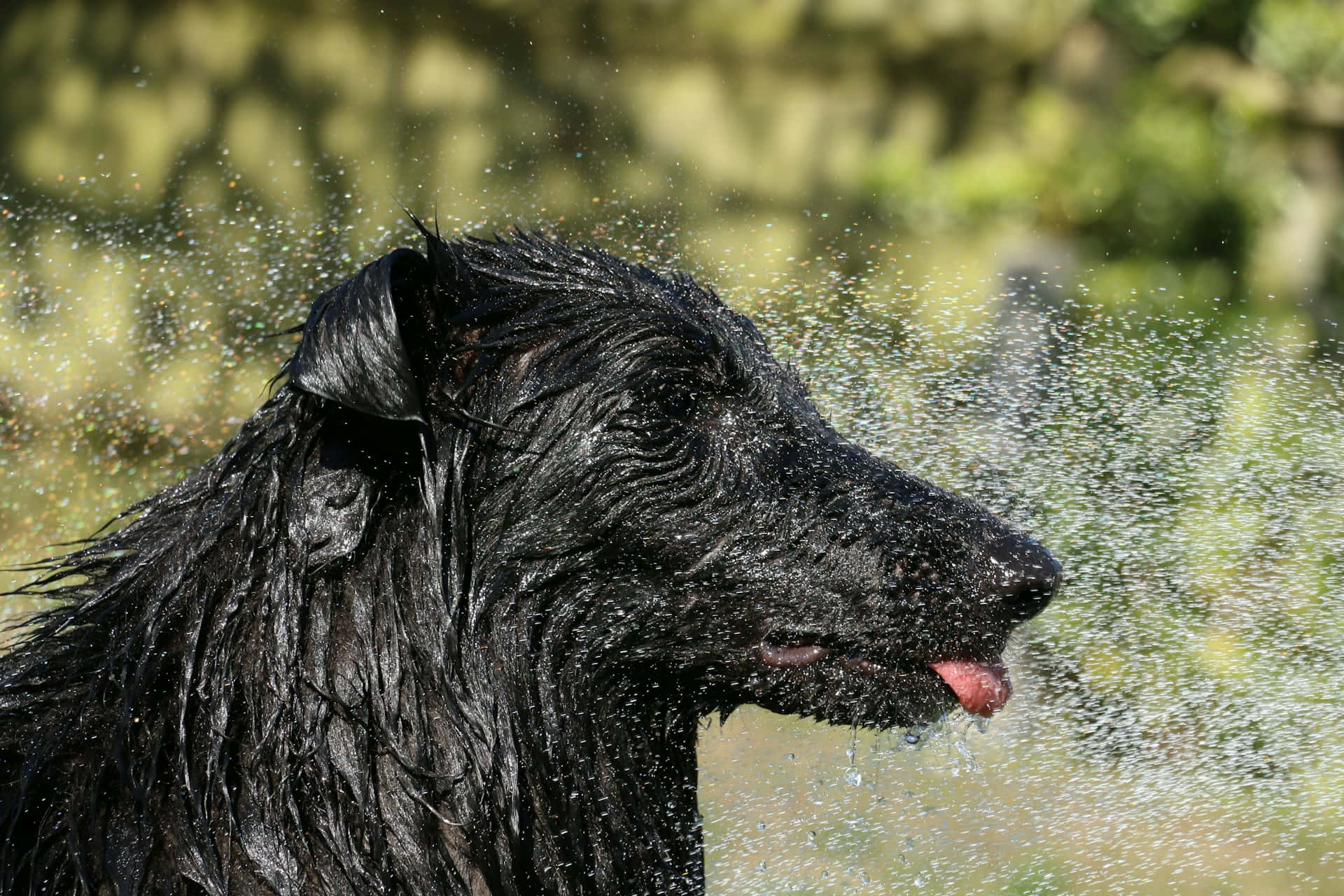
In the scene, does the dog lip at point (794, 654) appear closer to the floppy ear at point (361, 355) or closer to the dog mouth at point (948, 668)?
the dog mouth at point (948, 668)

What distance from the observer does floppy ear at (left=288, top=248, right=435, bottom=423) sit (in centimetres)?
213

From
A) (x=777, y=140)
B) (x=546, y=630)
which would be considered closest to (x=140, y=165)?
(x=777, y=140)

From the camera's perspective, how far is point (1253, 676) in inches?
258

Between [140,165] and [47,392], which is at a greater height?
[140,165]

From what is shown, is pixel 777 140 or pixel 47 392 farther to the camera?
pixel 777 140

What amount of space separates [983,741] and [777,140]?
14.7 ft

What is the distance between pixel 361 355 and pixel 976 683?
1.32m

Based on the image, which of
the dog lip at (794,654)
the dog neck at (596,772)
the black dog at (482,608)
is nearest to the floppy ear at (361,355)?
the black dog at (482,608)

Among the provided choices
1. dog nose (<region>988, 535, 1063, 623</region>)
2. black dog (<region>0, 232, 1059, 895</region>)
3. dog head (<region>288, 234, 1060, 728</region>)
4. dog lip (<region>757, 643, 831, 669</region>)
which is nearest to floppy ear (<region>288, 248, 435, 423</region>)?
black dog (<region>0, 232, 1059, 895</region>)

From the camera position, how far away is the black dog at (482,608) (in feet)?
7.38

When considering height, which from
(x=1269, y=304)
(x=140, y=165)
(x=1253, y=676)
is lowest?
(x=1253, y=676)

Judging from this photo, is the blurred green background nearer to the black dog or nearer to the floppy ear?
the black dog

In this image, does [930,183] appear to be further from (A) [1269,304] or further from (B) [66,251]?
(B) [66,251]

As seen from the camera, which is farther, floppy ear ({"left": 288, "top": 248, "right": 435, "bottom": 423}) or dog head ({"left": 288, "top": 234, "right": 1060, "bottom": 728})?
dog head ({"left": 288, "top": 234, "right": 1060, "bottom": 728})
